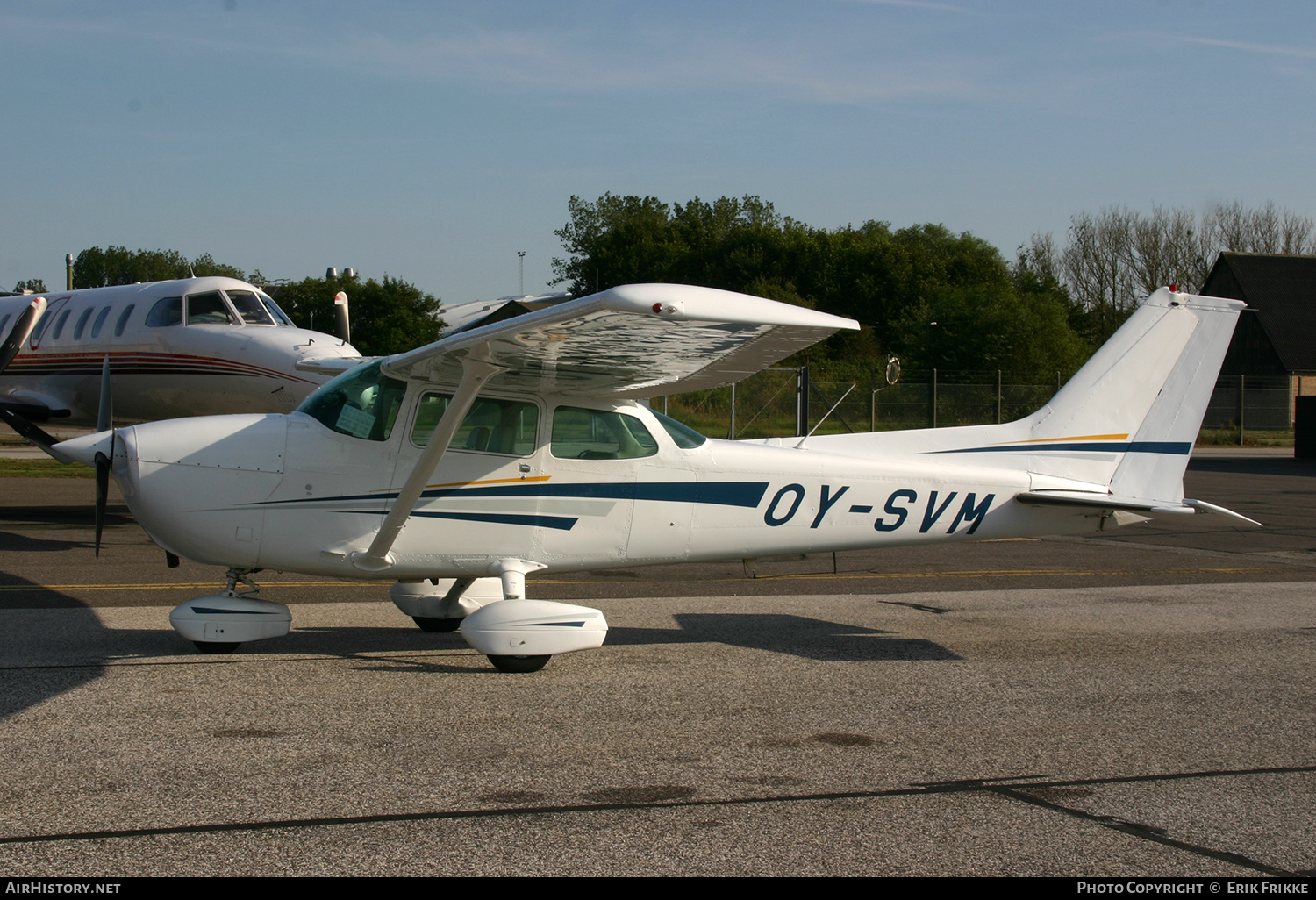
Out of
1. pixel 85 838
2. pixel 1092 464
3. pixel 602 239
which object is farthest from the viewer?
pixel 602 239

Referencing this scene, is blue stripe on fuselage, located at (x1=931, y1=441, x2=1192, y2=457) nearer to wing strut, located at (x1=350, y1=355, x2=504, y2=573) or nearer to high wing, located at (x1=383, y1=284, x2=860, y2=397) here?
high wing, located at (x1=383, y1=284, x2=860, y2=397)

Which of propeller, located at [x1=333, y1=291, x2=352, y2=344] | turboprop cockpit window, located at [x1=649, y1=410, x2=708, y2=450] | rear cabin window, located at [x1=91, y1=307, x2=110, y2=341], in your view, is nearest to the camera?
turboprop cockpit window, located at [x1=649, y1=410, x2=708, y2=450]

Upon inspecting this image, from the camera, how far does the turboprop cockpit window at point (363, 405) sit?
271 inches

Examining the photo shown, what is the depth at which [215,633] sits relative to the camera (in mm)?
6633

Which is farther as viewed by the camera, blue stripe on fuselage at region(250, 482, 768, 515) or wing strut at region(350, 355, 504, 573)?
blue stripe on fuselage at region(250, 482, 768, 515)

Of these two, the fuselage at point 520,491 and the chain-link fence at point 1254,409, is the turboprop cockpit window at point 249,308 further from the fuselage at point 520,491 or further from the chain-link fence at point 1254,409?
the chain-link fence at point 1254,409

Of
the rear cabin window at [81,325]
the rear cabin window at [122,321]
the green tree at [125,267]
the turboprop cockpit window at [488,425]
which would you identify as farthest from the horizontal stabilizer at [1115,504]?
the green tree at [125,267]

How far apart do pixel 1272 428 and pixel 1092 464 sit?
4341 cm

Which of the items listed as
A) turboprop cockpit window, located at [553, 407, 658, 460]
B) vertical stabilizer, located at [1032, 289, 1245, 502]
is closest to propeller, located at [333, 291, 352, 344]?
turboprop cockpit window, located at [553, 407, 658, 460]

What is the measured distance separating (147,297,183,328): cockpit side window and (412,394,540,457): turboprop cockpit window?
934cm

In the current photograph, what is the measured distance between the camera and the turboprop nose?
6602mm

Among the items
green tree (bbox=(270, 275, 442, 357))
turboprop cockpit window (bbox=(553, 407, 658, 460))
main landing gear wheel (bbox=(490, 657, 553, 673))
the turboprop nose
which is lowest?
main landing gear wheel (bbox=(490, 657, 553, 673))

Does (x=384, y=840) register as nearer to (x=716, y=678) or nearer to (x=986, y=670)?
(x=716, y=678)

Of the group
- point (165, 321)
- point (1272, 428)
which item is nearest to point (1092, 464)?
point (165, 321)
